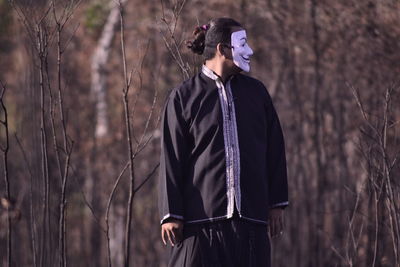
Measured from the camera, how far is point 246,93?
19.0ft

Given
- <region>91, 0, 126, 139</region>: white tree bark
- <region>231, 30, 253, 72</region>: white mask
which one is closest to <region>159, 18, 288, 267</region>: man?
<region>231, 30, 253, 72</region>: white mask

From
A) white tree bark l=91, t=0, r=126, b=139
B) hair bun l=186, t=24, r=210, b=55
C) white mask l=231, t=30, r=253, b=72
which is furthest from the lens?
white tree bark l=91, t=0, r=126, b=139

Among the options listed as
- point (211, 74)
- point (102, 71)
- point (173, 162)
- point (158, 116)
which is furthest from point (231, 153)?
point (102, 71)

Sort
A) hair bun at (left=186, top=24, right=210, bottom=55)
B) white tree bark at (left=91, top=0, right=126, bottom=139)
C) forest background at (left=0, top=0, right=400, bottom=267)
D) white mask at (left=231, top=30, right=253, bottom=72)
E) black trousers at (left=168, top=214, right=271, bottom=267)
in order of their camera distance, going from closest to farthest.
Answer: black trousers at (left=168, top=214, right=271, bottom=267) → white mask at (left=231, top=30, right=253, bottom=72) → hair bun at (left=186, top=24, right=210, bottom=55) → forest background at (left=0, top=0, right=400, bottom=267) → white tree bark at (left=91, top=0, right=126, bottom=139)

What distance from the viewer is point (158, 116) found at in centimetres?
688

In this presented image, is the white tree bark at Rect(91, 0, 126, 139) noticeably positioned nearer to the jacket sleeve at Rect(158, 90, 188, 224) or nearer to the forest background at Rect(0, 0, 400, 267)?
the forest background at Rect(0, 0, 400, 267)

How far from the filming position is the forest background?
6.66 meters

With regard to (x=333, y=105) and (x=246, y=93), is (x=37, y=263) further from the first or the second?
(x=333, y=105)

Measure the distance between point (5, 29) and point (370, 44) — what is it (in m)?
10.7

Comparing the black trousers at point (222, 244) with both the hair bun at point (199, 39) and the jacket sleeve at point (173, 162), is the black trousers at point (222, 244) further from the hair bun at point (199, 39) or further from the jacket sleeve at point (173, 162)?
the hair bun at point (199, 39)

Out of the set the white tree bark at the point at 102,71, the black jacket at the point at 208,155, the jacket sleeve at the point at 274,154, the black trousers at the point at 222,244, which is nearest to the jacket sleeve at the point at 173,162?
the black jacket at the point at 208,155

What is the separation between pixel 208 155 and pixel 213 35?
1.91 feet

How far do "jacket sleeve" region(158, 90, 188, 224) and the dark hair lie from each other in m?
0.27

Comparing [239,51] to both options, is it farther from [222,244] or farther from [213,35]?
[222,244]
